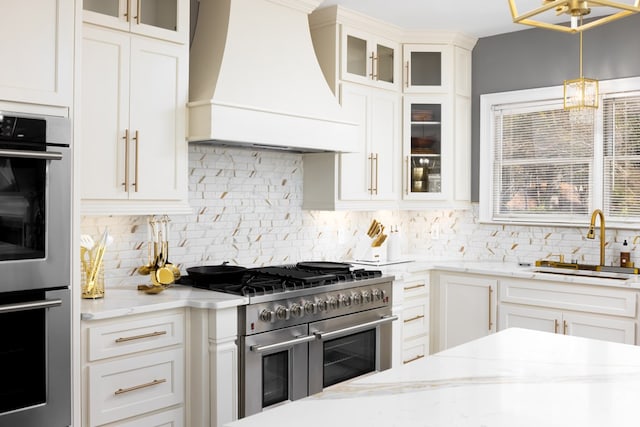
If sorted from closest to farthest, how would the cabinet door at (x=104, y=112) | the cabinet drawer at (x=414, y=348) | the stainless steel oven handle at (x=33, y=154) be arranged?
the stainless steel oven handle at (x=33, y=154) < the cabinet door at (x=104, y=112) < the cabinet drawer at (x=414, y=348)

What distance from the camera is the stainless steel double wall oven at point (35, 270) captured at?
2.37m

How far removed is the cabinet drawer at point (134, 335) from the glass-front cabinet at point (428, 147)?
244 centimetres

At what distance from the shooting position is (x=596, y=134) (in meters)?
4.47

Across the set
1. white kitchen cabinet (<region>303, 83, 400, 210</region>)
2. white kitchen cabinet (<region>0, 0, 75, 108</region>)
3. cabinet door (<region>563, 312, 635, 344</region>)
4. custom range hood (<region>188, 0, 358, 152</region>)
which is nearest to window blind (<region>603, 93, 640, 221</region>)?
cabinet door (<region>563, 312, 635, 344</region>)

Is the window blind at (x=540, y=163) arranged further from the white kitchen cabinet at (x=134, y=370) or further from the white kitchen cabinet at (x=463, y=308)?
the white kitchen cabinet at (x=134, y=370)

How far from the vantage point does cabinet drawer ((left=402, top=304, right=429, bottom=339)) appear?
449 centimetres

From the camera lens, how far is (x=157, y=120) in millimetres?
3236

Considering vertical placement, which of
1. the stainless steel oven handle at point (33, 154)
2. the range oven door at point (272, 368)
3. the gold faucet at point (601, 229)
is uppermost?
the stainless steel oven handle at point (33, 154)

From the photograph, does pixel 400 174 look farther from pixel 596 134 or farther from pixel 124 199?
pixel 124 199

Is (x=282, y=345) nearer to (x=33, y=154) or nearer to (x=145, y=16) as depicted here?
(x=33, y=154)

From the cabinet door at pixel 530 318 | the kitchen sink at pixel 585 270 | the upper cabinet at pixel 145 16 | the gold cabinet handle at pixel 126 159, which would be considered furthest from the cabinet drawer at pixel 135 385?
the kitchen sink at pixel 585 270

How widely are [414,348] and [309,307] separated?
4.81ft

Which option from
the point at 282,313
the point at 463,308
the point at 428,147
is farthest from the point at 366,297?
the point at 428,147

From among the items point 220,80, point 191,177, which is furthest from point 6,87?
point 191,177
